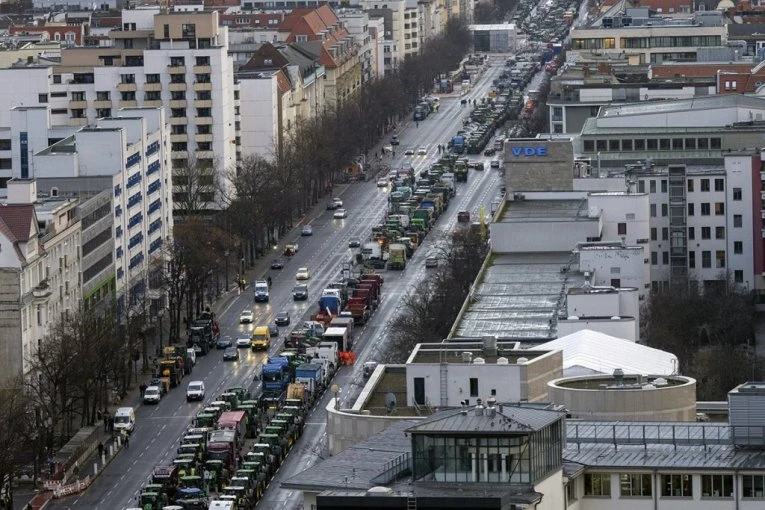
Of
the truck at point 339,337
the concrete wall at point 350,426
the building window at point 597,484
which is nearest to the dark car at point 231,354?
the truck at point 339,337

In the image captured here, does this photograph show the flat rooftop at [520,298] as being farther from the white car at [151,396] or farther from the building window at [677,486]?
the building window at [677,486]

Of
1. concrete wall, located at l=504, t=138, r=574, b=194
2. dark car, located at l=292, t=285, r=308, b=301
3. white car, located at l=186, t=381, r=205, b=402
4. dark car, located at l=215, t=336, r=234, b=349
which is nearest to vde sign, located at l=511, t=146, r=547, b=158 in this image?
concrete wall, located at l=504, t=138, r=574, b=194

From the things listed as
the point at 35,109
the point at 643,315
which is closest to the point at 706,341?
the point at 643,315

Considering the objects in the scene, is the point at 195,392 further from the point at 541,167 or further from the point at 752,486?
the point at 752,486

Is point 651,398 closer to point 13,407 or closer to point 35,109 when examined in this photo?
point 13,407

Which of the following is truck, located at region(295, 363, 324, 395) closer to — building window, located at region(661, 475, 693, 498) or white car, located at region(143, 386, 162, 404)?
white car, located at region(143, 386, 162, 404)

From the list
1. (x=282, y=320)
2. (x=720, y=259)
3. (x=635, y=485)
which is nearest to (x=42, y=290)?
(x=282, y=320)
